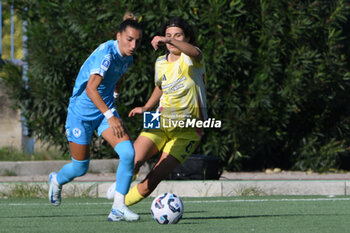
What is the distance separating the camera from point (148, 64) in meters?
13.6

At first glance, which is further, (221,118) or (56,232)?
(221,118)

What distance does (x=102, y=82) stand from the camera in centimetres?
755

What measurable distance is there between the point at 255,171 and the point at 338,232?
8.49 meters

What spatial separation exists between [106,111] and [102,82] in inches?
18.4

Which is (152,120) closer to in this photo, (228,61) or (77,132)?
(77,132)

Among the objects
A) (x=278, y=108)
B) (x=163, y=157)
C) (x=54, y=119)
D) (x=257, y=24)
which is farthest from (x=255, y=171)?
(x=163, y=157)

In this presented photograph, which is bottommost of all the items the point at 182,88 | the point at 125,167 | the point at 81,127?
the point at 125,167

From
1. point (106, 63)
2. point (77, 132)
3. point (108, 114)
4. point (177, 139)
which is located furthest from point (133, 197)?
point (106, 63)

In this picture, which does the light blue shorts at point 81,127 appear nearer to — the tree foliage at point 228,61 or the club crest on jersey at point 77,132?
the club crest on jersey at point 77,132

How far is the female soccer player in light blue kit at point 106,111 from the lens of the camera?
23.6ft

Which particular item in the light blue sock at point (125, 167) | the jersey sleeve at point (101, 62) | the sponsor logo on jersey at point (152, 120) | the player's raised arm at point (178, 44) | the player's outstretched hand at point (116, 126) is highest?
the player's raised arm at point (178, 44)

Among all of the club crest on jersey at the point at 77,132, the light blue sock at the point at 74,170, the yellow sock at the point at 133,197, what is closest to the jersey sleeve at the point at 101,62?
the club crest on jersey at the point at 77,132

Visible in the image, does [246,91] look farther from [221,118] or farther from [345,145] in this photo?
[345,145]

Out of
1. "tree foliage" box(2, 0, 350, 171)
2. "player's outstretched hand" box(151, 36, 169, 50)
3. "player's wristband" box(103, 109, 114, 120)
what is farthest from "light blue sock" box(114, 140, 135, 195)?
"tree foliage" box(2, 0, 350, 171)
